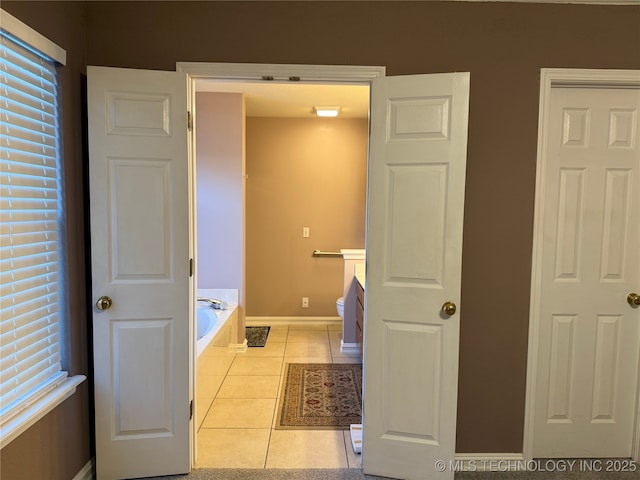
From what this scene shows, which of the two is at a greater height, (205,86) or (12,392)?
(205,86)

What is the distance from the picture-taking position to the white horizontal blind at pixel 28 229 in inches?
60.9

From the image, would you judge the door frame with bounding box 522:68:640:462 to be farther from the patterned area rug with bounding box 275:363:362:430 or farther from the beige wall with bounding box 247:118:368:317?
the beige wall with bounding box 247:118:368:317

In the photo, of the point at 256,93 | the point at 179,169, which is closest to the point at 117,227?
the point at 179,169

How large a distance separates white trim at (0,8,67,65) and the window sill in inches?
55.6

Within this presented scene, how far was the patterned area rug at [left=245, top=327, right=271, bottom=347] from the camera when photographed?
13.9 feet

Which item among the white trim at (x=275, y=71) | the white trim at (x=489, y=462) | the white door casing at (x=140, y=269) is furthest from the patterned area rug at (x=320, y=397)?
the white trim at (x=275, y=71)

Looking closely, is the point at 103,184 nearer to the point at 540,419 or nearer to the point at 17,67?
the point at 17,67

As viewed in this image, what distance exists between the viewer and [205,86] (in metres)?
3.70

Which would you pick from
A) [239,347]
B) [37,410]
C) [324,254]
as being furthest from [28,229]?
[324,254]

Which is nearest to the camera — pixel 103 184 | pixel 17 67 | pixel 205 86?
pixel 17 67

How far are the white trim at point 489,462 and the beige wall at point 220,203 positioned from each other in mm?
2370

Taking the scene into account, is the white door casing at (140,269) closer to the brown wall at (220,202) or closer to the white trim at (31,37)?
the white trim at (31,37)

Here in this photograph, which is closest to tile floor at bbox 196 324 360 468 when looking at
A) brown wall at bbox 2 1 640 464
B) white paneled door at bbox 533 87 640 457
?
brown wall at bbox 2 1 640 464

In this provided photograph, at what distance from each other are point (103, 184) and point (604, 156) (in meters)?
2.51
